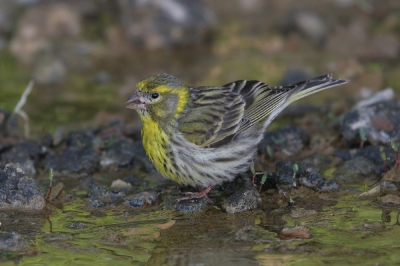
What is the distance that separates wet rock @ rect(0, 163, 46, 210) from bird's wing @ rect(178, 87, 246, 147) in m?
1.35

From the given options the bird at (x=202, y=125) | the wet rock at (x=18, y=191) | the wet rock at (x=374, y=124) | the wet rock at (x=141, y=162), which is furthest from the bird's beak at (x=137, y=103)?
the wet rock at (x=374, y=124)

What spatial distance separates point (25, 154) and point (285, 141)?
8.53 ft

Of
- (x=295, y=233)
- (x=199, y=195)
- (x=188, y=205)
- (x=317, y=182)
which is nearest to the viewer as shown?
(x=295, y=233)

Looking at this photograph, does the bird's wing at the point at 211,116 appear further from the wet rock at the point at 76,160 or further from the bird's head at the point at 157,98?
the wet rock at the point at 76,160

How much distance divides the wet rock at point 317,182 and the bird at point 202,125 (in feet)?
1.68

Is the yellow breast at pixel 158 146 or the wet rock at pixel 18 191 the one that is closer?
the wet rock at pixel 18 191

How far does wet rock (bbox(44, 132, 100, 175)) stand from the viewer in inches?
261

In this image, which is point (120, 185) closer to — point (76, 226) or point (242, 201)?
point (76, 226)

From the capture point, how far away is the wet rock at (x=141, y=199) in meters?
5.75

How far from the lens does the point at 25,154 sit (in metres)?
6.77

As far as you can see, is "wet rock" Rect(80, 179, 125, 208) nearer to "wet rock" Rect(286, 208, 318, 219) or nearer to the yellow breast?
the yellow breast

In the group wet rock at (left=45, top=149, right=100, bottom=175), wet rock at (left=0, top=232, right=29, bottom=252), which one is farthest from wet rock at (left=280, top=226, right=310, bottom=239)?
wet rock at (left=45, top=149, right=100, bottom=175)

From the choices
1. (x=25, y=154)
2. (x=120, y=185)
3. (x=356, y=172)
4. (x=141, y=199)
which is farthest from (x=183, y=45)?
(x=141, y=199)

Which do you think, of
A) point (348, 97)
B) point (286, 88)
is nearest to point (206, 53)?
point (348, 97)
